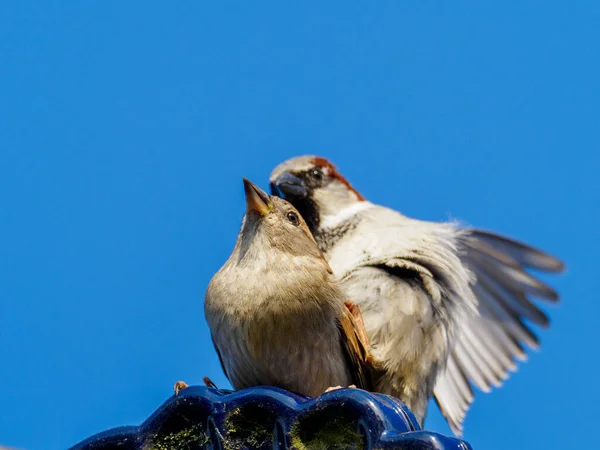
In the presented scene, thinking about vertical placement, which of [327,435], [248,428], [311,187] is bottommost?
[327,435]

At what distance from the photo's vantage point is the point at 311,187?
21.3ft

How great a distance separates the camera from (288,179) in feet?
21.2

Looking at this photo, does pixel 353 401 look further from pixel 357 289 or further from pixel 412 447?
pixel 357 289

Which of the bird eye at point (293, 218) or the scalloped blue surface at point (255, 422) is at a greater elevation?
the bird eye at point (293, 218)

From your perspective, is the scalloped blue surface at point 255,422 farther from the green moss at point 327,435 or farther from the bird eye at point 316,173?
the bird eye at point 316,173

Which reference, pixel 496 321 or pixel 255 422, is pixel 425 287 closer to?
pixel 496 321

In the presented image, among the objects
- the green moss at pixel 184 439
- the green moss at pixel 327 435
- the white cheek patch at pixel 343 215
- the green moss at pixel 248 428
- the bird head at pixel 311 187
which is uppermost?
the bird head at pixel 311 187

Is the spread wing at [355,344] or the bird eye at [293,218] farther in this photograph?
the bird eye at [293,218]

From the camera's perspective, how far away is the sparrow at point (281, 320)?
3.69 m

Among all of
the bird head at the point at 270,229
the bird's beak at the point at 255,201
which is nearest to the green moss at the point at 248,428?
the bird head at the point at 270,229

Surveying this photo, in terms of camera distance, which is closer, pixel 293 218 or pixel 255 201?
pixel 255 201

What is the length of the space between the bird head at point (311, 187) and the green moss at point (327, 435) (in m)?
3.47

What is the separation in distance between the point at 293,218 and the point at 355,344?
629mm

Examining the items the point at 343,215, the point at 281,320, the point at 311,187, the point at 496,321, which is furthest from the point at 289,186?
the point at 281,320
